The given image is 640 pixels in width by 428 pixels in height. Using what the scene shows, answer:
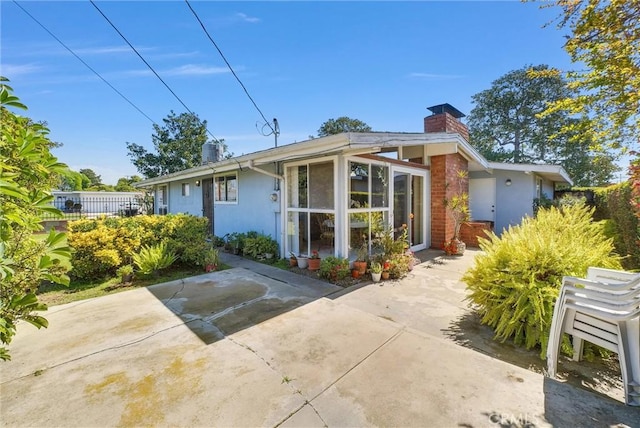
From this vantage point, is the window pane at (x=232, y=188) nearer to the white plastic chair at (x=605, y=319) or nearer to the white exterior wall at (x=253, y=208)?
the white exterior wall at (x=253, y=208)

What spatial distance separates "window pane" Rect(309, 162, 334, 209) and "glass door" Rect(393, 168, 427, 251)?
2.20 meters

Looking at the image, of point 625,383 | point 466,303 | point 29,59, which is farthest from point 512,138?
point 29,59

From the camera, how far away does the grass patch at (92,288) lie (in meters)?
4.88

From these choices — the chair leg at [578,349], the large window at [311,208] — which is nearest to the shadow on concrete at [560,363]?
the chair leg at [578,349]

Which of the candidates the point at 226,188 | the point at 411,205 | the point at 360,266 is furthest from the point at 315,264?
the point at 226,188

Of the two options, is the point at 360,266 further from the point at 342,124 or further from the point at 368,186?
the point at 342,124

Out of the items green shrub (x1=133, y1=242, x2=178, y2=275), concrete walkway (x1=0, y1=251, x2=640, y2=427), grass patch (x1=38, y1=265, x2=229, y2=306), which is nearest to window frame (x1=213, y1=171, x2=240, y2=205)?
green shrub (x1=133, y1=242, x2=178, y2=275)

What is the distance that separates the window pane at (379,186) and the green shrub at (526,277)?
125 inches

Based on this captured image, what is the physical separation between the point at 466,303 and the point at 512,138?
95.3ft

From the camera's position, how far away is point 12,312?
64.3 inches

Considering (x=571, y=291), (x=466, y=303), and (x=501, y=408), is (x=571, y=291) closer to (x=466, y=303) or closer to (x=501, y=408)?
(x=501, y=408)

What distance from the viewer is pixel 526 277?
3.23m

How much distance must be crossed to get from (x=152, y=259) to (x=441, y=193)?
848 cm

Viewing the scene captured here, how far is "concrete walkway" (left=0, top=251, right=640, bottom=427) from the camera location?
210 cm
